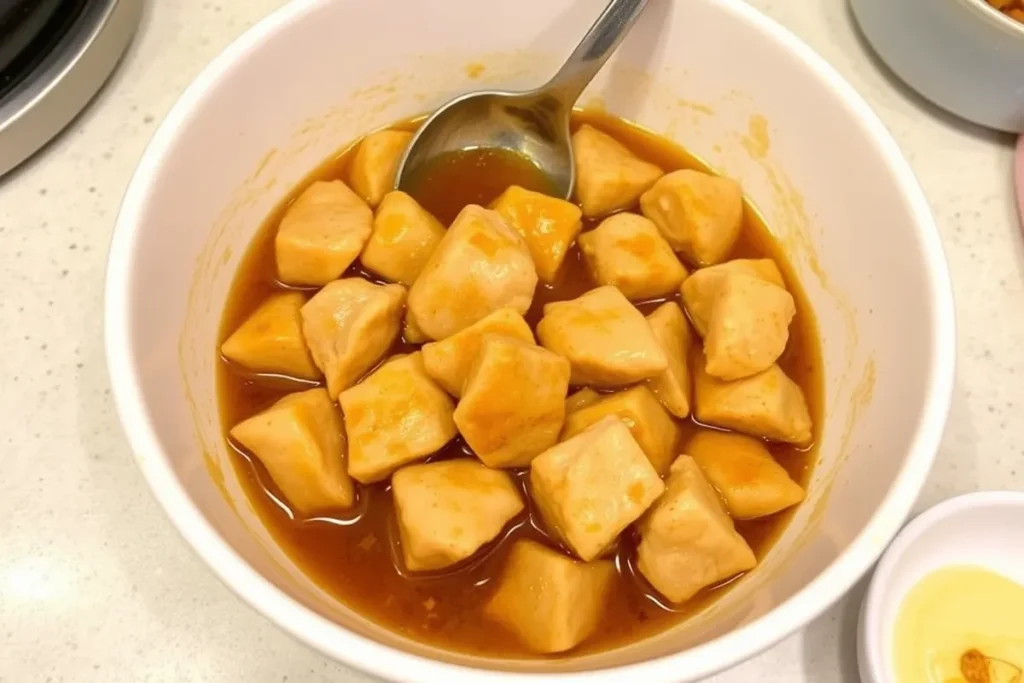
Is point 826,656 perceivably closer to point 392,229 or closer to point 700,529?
point 700,529

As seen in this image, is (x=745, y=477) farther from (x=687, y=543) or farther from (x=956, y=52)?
(x=956, y=52)

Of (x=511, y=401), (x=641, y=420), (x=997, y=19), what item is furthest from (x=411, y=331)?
(x=997, y=19)

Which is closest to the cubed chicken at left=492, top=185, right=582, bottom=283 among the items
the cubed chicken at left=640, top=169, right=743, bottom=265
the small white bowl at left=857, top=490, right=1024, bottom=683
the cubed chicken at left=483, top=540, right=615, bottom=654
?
the cubed chicken at left=640, top=169, right=743, bottom=265

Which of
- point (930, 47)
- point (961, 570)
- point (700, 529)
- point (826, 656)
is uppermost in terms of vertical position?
point (930, 47)

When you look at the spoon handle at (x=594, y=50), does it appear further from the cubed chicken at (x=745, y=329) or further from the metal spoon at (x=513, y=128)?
the cubed chicken at (x=745, y=329)

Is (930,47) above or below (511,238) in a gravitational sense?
above

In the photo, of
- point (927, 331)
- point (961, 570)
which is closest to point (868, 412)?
point (927, 331)

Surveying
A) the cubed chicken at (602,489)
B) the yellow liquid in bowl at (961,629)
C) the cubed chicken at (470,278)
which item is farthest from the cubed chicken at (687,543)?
the cubed chicken at (470,278)
